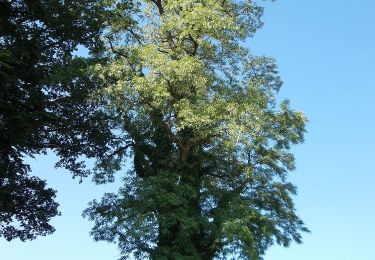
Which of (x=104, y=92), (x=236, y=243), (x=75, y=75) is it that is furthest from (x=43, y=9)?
(x=236, y=243)

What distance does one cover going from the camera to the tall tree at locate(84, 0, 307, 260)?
1870 cm

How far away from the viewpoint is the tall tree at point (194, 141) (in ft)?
61.4

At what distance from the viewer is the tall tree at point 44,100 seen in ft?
66.7

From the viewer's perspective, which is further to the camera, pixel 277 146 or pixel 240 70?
pixel 240 70

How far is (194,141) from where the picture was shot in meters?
21.2

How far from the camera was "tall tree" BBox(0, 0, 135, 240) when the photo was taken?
66.7ft

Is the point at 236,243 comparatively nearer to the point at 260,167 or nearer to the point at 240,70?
the point at 260,167

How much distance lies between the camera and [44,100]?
21.4m

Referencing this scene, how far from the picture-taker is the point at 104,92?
66.6ft

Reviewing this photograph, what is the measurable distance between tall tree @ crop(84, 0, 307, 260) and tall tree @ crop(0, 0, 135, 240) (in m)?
1.11

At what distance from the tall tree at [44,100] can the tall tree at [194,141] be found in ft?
3.66

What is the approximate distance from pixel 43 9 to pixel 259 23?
997 cm

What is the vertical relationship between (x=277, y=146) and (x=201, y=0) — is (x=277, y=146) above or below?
below

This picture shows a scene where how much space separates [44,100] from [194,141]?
22.0 feet
